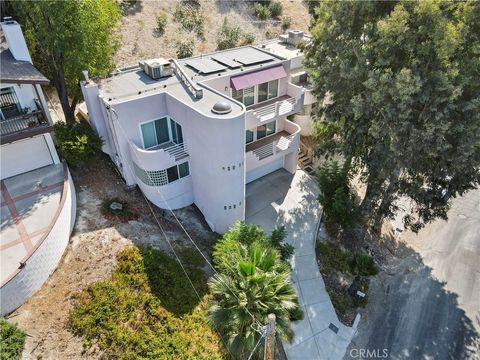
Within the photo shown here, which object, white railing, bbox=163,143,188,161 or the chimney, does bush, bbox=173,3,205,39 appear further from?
white railing, bbox=163,143,188,161

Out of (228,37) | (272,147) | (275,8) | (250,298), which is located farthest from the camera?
(275,8)

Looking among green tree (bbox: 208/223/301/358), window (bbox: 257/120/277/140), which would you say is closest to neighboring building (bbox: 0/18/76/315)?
green tree (bbox: 208/223/301/358)

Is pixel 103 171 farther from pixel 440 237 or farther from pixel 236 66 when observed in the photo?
pixel 440 237

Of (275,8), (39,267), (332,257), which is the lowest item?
(332,257)

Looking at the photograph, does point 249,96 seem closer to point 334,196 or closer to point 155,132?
point 155,132

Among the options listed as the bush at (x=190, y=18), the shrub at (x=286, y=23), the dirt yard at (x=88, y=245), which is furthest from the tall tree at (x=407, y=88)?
the shrub at (x=286, y=23)

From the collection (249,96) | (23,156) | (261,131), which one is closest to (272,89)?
(249,96)
